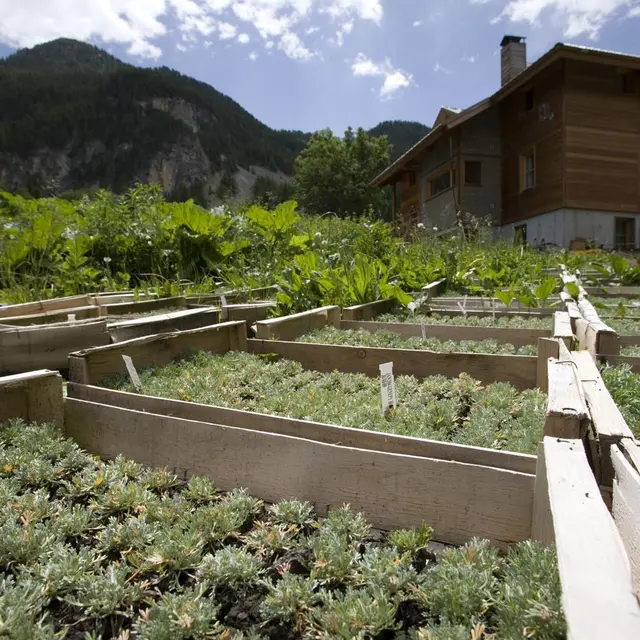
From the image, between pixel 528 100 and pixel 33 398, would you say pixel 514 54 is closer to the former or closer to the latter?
pixel 528 100

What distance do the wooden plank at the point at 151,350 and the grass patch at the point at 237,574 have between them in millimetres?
729

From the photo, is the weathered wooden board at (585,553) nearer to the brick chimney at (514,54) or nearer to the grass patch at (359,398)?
the grass patch at (359,398)

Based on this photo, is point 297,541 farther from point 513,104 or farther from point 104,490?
point 513,104

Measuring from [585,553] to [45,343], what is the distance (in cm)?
259

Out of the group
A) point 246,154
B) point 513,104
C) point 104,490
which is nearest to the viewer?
point 104,490

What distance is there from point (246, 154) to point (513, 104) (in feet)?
208

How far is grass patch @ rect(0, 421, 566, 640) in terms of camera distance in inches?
38.9

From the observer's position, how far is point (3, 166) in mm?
63969

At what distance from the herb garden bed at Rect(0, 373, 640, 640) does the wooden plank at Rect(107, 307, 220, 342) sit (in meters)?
1.03

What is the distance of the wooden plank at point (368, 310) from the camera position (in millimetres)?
3972

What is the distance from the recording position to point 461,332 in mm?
3383

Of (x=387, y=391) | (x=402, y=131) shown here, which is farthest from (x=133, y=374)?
(x=402, y=131)

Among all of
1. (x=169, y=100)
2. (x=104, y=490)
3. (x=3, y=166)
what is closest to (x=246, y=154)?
(x=169, y=100)

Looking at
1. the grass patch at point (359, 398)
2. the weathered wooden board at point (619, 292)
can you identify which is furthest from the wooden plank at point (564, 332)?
the weathered wooden board at point (619, 292)
